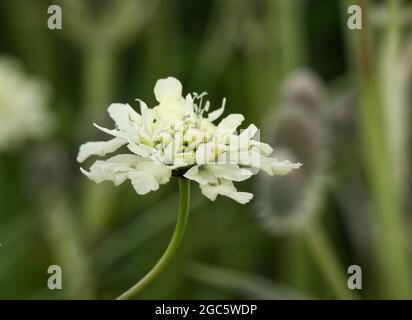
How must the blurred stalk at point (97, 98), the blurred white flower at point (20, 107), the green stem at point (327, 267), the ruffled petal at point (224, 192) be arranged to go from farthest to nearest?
the blurred white flower at point (20, 107), the blurred stalk at point (97, 98), the green stem at point (327, 267), the ruffled petal at point (224, 192)

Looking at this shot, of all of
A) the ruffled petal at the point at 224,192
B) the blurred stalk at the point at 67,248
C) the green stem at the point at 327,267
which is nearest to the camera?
the ruffled petal at the point at 224,192

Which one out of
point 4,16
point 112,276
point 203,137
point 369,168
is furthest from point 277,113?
point 4,16

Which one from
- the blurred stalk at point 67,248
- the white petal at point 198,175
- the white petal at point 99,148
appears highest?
the blurred stalk at point 67,248

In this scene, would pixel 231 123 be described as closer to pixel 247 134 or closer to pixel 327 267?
pixel 247 134

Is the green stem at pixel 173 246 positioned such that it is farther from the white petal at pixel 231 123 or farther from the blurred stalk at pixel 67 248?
the blurred stalk at pixel 67 248

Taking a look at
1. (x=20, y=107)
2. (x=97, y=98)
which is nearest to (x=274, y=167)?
(x=97, y=98)

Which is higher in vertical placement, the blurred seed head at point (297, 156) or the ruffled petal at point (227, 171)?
the blurred seed head at point (297, 156)

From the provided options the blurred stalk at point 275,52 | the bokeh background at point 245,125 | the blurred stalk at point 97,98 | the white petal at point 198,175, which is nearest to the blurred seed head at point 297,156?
the bokeh background at point 245,125

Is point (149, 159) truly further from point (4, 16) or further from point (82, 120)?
point (4, 16)

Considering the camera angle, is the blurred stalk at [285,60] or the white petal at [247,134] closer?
the white petal at [247,134]

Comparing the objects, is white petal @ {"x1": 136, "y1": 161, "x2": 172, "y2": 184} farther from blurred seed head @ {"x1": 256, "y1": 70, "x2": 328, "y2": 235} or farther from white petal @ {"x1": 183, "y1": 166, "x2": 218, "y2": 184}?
blurred seed head @ {"x1": 256, "y1": 70, "x2": 328, "y2": 235}
